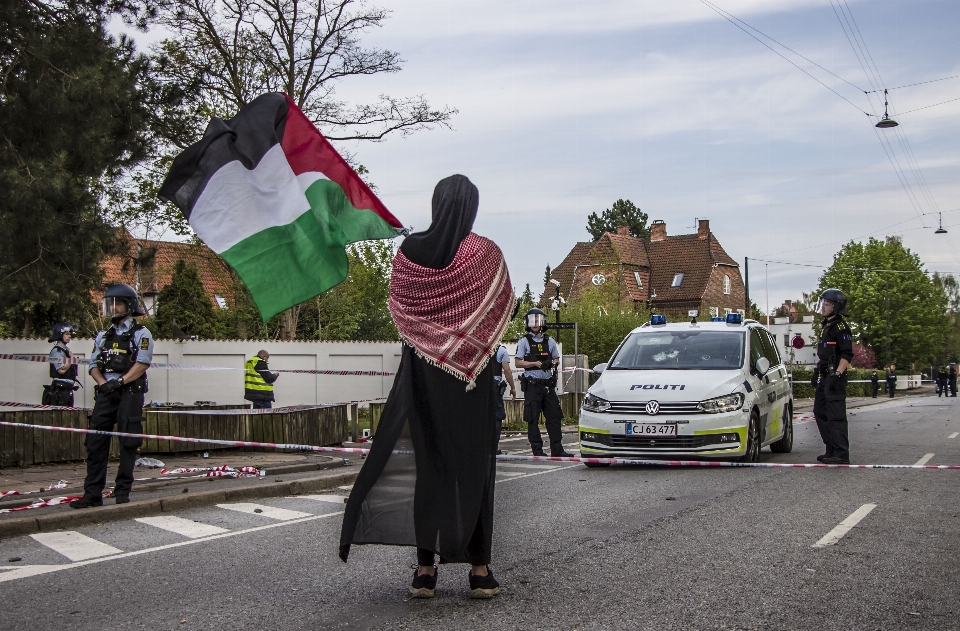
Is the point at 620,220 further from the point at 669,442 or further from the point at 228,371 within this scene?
the point at 669,442

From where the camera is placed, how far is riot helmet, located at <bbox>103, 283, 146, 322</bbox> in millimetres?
9336

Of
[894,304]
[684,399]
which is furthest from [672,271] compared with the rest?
[684,399]

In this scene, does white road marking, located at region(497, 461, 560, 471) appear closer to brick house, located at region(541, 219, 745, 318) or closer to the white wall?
the white wall

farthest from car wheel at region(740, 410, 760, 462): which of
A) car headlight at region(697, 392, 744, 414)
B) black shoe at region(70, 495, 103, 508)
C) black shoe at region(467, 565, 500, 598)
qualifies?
black shoe at region(70, 495, 103, 508)

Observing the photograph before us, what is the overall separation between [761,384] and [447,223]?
8.13 metres

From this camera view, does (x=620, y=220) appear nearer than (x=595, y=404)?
No

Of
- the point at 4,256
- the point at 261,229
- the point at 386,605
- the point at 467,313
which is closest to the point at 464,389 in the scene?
the point at 467,313

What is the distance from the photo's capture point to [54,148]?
10766 millimetres

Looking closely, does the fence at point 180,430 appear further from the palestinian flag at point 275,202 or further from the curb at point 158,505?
the palestinian flag at point 275,202

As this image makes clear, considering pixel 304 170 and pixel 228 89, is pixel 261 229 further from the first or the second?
pixel 228 89

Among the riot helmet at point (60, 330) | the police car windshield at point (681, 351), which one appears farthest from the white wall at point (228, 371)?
the police car windshield at point (681, 351)

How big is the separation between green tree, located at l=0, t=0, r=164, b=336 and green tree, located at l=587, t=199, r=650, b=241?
95.4 meters

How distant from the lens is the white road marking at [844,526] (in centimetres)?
668

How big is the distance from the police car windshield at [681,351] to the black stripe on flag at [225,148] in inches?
291
